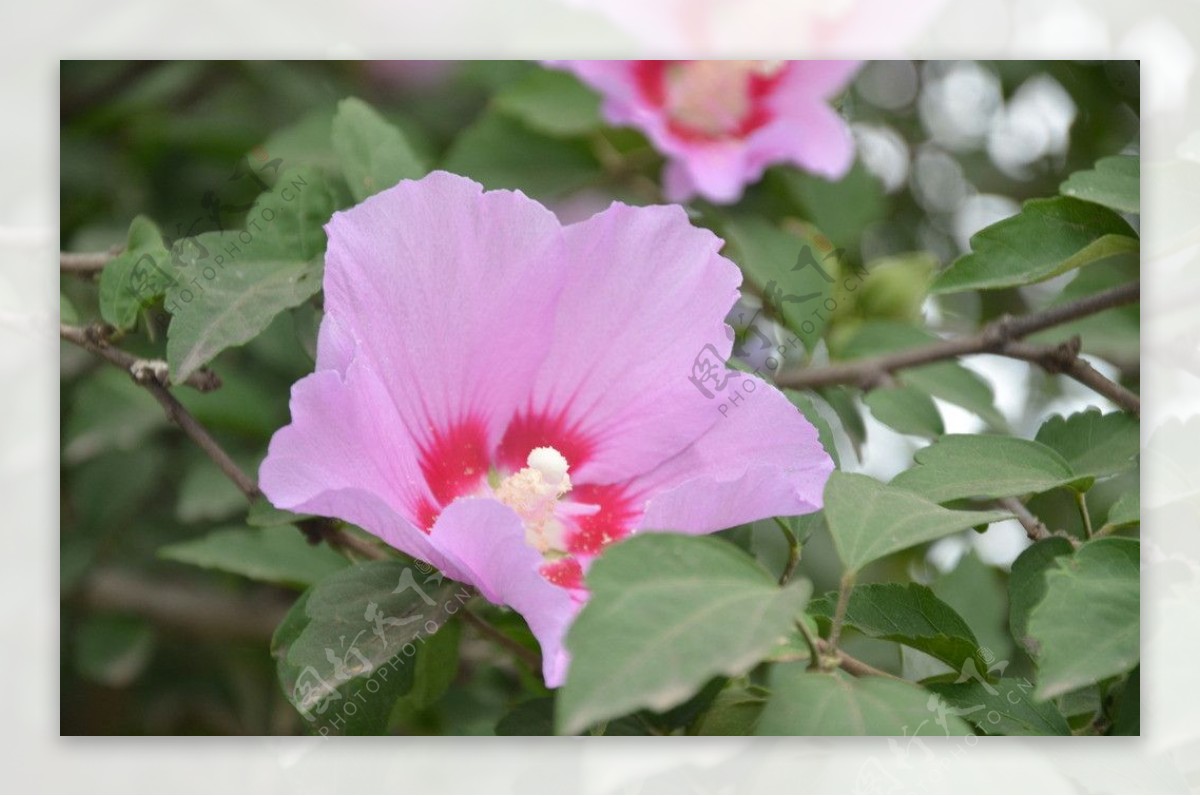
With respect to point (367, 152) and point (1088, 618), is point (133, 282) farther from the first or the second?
point (1088, 618)

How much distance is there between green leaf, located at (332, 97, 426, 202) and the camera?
105cm

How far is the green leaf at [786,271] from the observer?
4.23ft

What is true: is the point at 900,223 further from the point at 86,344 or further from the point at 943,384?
the point at 86,344

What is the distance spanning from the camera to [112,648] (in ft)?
4.61

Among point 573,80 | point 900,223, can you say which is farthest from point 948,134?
point 573,80

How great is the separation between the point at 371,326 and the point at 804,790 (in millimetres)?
509

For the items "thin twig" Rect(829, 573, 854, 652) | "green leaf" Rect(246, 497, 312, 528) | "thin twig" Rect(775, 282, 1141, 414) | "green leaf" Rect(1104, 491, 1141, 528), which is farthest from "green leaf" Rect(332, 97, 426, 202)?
"green leaf" Rect(1104, 491, 1141, 528)

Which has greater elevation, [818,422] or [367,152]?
[367,152]

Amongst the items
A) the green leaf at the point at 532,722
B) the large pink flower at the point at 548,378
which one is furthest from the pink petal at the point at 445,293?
the green leaf at the point at 532,722

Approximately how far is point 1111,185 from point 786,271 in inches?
13.2

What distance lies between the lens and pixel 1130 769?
40.2 inches

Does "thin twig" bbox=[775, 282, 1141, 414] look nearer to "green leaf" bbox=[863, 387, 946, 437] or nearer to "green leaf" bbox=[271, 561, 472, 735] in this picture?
"green leaf" bbox=[863, 387, 946, 437]

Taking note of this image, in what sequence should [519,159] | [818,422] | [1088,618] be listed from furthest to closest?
1. [519,159]
2. [818,422]
3. [1088,618]

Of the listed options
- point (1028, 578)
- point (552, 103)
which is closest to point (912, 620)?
point (1028, 578)
